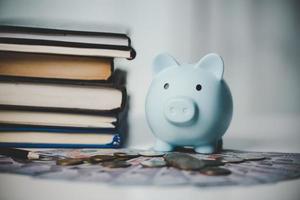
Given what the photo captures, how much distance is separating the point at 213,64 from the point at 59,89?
37 cm

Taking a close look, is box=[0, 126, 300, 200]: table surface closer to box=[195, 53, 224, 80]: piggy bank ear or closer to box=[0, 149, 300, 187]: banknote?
box=[0, 149, 300, 187]: banknote

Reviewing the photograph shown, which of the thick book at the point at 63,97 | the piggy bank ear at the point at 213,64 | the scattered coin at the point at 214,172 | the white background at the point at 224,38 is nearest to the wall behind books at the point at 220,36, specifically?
the white background at the point at 224,38

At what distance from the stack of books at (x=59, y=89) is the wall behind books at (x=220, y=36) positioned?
0.22 meters

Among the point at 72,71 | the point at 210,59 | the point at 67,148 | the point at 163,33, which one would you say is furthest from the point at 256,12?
the point at 67,148

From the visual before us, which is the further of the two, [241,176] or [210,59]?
[210,59]

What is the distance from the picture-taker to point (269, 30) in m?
1.08

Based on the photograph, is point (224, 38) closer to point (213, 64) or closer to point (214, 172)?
point (213, 64)

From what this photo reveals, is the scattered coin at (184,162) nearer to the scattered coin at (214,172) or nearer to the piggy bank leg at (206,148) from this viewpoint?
the scattered coin at (214,172)

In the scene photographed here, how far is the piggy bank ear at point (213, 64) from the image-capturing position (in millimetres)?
707

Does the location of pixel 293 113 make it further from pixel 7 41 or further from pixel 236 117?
pixel 7 41

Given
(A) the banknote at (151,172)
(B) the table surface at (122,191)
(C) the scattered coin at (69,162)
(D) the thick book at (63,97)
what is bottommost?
(B) the table surface at (122,191)

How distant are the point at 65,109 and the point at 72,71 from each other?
10 centimetres

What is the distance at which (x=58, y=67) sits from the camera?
821mm

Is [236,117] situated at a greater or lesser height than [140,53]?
lesser
